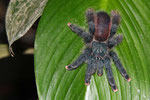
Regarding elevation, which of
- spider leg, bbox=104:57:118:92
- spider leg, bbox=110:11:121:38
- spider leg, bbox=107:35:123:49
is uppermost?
spider leg, bbox=110:11:121:38

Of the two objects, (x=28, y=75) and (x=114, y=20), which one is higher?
(x=114, y=20)

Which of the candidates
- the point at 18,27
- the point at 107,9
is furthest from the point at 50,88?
the point at 107,9

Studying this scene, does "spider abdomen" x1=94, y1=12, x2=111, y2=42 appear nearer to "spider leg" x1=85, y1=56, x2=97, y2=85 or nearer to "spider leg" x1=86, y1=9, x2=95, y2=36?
"spider leg" x1=86, y1=9, x2=95, y2=36

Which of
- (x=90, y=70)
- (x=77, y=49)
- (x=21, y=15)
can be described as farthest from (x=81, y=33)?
(x=21, y=15)

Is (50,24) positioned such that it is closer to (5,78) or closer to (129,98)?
(129,98)

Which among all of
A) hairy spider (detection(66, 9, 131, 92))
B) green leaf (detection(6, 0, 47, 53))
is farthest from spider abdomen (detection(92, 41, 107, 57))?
green leaf (detection(6, 0, 47, 53))

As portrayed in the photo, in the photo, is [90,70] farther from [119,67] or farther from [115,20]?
[115,20]

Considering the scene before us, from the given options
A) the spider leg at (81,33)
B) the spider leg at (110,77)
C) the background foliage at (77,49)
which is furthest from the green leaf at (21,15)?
the spider leg at (110,77)
